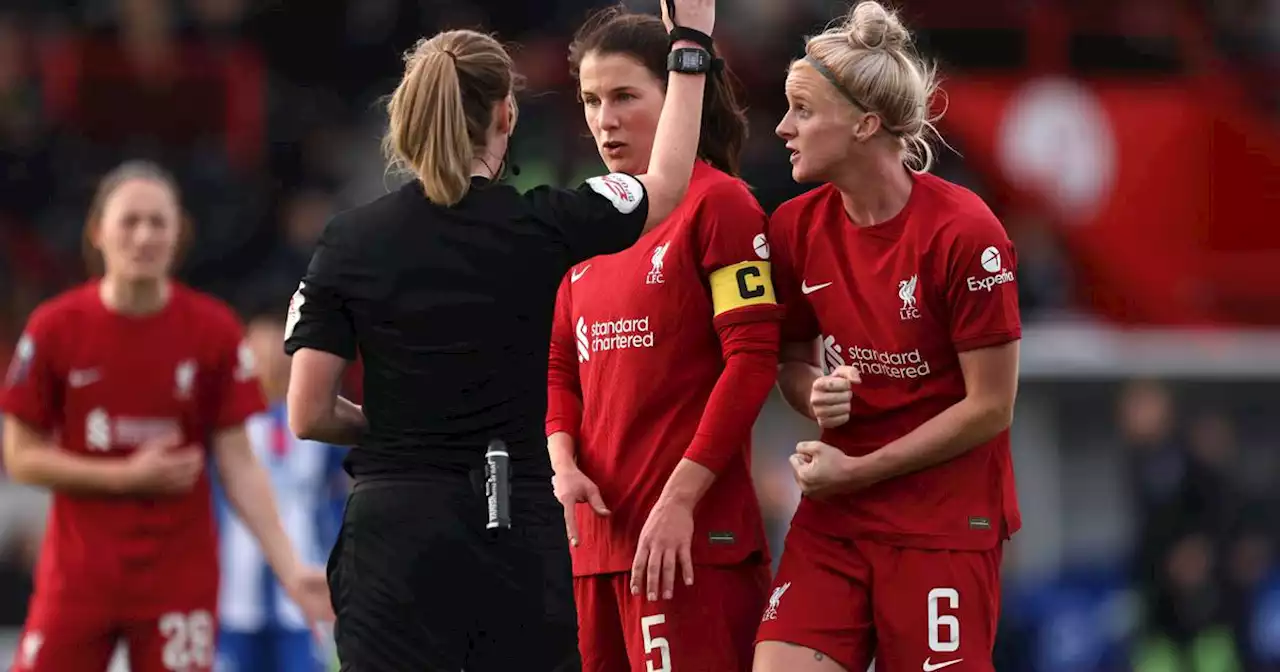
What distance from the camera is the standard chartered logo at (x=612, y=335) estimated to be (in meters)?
5.42

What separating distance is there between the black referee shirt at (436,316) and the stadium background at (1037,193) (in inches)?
273

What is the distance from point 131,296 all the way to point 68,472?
735 mm

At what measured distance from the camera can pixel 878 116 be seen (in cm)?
526

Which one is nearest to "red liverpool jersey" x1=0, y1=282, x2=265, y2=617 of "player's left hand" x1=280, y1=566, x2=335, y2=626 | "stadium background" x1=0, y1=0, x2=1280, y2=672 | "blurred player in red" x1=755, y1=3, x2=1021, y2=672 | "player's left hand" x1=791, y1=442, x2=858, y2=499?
"player's left hand" x1=280, y1=566, x2=335, y2=626

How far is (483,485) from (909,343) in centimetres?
123

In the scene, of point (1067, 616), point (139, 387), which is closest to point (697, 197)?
point (139, 387)

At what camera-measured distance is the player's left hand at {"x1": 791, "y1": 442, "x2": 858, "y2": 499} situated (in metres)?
5.13

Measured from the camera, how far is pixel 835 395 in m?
5.04

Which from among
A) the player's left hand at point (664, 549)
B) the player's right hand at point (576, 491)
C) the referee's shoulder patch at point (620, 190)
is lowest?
the player's left hand at point (664, 549)

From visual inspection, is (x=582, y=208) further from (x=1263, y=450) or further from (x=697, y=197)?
(x=1263, y=450)

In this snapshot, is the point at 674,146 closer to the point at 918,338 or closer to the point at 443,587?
the point at 918,338

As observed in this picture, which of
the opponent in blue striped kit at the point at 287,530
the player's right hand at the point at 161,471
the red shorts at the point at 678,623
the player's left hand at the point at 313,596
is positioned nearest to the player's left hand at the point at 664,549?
the red shorts at the point at 678,623

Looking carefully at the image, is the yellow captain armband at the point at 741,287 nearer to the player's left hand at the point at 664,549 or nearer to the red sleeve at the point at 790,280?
the red sleeve at the point at 790,280

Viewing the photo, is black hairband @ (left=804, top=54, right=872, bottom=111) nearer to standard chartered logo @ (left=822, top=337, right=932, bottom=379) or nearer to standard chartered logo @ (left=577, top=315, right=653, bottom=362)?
standard chartered logo @ (left=822, top=337, right=932, bottom=379)
